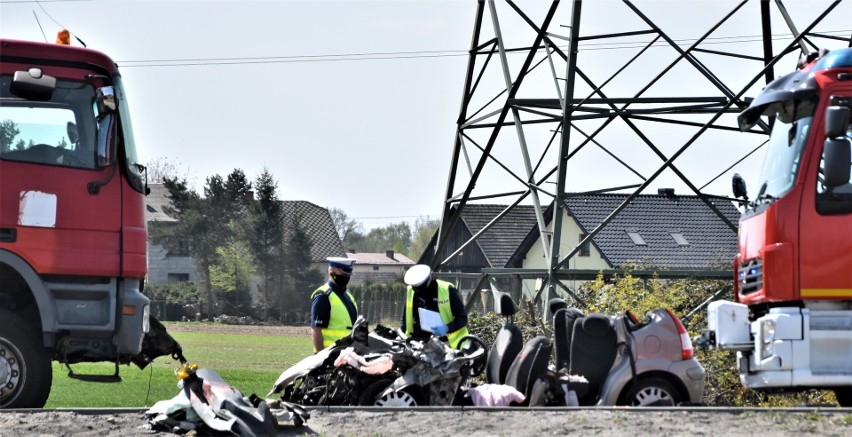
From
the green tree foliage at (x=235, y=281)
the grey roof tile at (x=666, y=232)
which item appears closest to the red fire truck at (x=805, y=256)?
the grey roof tile at (x=666, y=232)

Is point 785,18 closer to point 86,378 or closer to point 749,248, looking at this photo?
point 749,248

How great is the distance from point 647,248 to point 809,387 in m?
39.1

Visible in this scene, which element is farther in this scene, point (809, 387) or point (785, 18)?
point (785, 18)

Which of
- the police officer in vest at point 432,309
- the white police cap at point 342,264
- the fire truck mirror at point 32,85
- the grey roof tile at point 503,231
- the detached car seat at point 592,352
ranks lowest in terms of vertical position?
the detached car seat at point 592,352

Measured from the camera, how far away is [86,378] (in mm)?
13336

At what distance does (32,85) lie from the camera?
40.5 ft

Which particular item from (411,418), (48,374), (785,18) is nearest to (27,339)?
(48,374)

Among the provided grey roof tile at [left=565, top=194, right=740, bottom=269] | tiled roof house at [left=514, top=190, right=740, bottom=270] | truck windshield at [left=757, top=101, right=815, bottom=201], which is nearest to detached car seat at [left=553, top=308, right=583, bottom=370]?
truck windshield at [left=757, top=101, right=815, bottom=201]

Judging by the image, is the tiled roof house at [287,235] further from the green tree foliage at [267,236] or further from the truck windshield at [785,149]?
the truck windshield at [785,149]

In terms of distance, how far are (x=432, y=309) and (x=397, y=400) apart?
216 cm

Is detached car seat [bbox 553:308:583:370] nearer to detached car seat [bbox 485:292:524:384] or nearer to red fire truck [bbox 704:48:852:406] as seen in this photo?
detached car seat [bbox 485:292:524:384]

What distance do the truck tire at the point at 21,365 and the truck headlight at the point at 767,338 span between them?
6.71m

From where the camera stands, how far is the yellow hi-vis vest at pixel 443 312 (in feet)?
44.9

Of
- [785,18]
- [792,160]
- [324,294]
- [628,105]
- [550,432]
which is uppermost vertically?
[785,18]
